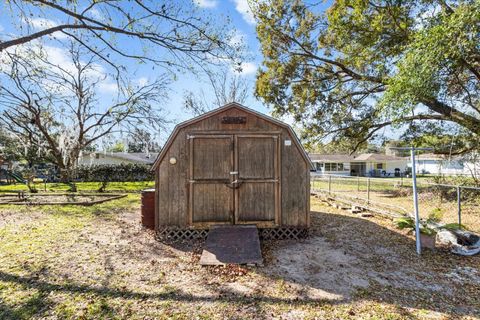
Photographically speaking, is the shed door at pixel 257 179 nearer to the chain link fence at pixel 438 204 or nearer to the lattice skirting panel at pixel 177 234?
the lattice skirting panel at pixel 177 234

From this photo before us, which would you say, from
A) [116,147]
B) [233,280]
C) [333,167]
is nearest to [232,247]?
[233,280]

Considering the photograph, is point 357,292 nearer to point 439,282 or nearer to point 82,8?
point 439,282

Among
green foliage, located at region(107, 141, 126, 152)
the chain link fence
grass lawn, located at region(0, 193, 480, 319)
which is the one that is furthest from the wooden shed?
green foliage, located at region(107, 141, 126, 152)

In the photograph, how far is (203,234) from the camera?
6316mm

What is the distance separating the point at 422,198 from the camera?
42.2 ft

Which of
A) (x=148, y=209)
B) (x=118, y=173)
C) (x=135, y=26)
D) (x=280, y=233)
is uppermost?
(x=135, y=26)

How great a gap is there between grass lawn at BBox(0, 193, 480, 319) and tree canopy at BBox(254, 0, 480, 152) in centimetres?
453

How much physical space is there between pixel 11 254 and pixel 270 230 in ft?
17.8

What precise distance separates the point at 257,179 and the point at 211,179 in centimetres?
110

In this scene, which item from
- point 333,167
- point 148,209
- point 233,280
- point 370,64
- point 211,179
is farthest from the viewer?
point 333,167

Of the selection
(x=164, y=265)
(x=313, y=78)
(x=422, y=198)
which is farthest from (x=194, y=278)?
(x=422, y=198)

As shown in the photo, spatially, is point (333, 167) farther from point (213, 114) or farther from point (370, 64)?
point (213, 114)

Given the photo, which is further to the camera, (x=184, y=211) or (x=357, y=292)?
(x=184, y=211)

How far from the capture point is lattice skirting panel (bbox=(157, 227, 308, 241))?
625 cm
